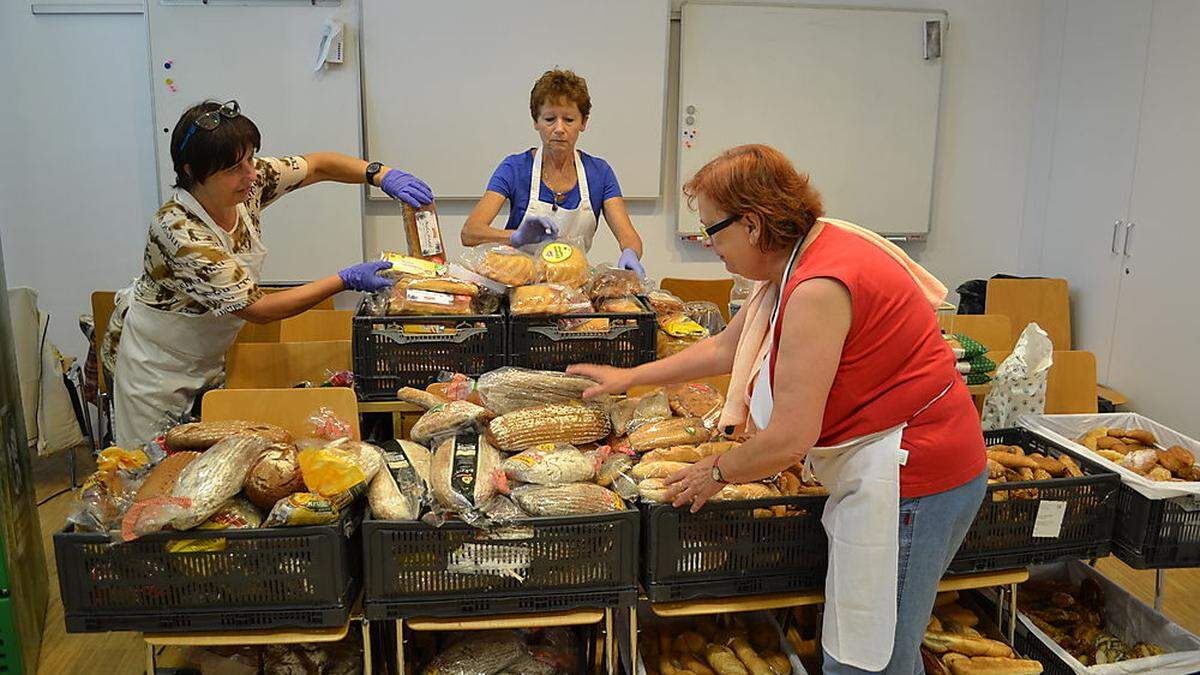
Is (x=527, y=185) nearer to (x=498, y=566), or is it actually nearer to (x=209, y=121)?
(x=209, y=121)

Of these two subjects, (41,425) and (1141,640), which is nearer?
(1141,640)

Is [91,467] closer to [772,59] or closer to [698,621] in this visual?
[698,621]

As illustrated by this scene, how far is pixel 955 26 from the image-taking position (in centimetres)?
470

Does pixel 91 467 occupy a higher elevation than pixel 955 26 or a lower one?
lower

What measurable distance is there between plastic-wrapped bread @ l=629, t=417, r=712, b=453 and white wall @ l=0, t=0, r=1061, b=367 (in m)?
2.67

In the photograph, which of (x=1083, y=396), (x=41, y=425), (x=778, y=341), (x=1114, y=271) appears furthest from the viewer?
(x=1114, y=271)

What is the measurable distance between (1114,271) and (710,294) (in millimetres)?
1995

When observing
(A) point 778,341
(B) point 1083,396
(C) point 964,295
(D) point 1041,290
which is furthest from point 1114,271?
(A) point 778,341

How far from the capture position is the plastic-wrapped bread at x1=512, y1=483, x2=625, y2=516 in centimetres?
175

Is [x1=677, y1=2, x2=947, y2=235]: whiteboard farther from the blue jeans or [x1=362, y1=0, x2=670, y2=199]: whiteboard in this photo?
the blue jeans

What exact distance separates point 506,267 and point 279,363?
85 centimetres

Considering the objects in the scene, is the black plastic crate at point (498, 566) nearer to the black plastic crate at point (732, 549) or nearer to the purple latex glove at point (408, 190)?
the black plastic crate at point (732, 549)

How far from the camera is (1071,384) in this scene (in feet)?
8.98

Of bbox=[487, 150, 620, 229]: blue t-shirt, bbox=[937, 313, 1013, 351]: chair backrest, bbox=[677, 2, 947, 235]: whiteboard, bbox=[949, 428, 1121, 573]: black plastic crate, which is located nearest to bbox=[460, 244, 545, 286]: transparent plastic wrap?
bbox=[487, 150, 620, 229]: blue t-shirt
